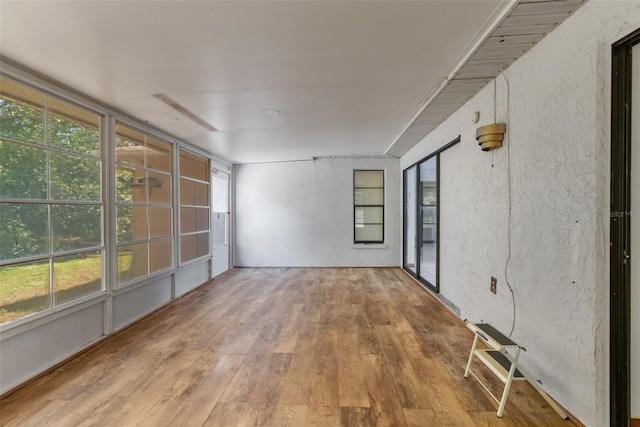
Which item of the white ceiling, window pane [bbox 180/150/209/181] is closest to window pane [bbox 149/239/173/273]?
window pane [bbox 180/150/209/181]

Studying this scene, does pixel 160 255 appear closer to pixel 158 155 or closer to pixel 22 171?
pixel 158 155

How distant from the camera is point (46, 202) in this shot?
2275 millimetres

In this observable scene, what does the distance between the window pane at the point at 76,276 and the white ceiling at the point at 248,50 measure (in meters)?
1.50

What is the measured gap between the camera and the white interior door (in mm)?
5543

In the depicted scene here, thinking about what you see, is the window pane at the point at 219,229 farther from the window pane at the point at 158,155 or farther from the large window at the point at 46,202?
the large window at the point at 46,202

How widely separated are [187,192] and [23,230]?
2458 mm

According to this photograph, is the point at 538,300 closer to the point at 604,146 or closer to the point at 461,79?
the point at 604,146

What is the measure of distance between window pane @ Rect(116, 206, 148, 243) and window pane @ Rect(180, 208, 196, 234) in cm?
85

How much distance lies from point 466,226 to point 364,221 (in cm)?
338

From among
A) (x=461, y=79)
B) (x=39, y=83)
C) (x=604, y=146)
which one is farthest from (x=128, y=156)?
(x=604, y=146)

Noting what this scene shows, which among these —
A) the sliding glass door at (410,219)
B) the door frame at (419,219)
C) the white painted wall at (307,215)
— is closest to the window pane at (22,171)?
the door frame at (419,219)

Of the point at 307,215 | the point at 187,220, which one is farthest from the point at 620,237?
the point at 307,215

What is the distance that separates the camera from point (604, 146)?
1485 mm

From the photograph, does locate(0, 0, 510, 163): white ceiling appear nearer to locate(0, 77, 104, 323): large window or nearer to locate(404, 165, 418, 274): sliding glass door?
locate(0, 77, 104, 323): large window
